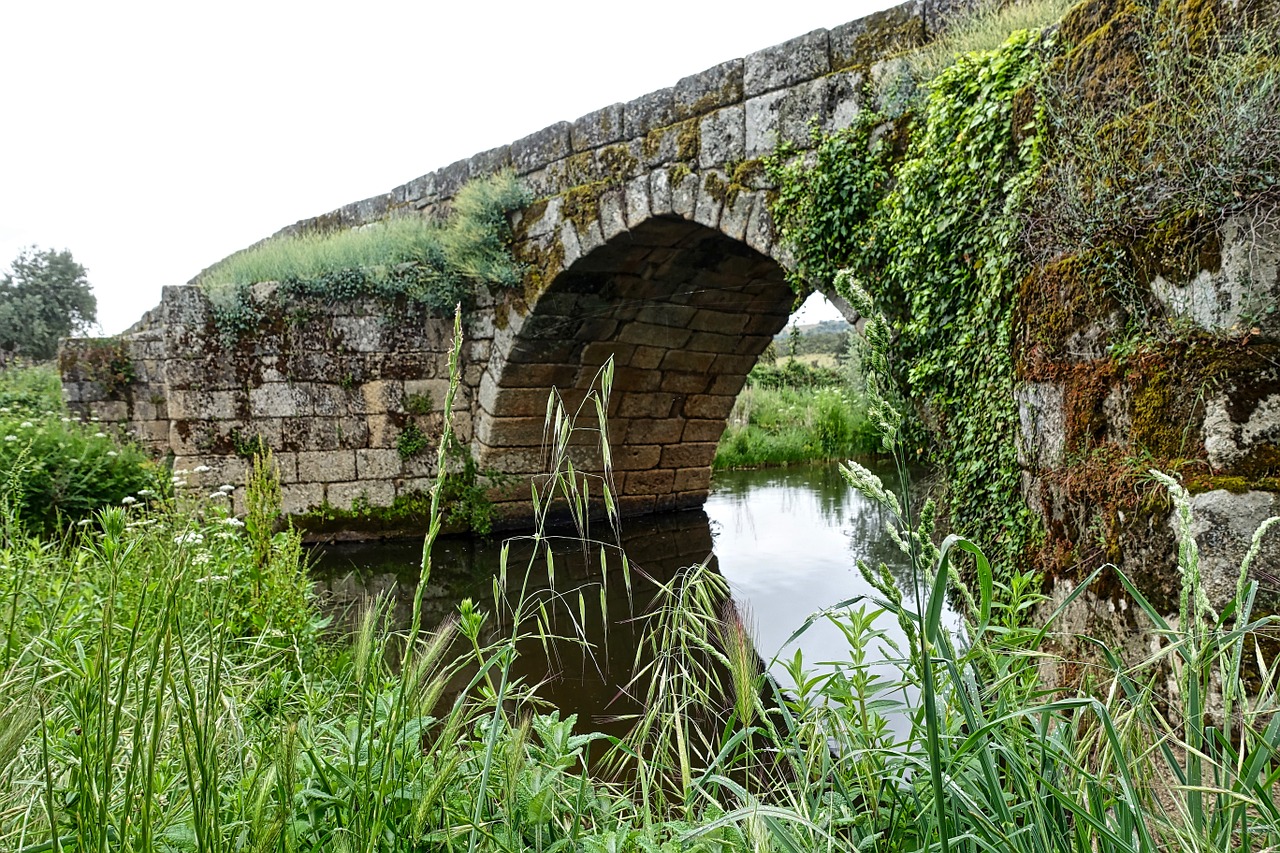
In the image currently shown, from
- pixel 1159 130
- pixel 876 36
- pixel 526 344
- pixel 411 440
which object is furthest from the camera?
pixel 411 440

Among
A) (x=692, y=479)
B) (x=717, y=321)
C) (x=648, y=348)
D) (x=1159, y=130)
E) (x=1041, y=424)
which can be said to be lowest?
(x=692, y=479)

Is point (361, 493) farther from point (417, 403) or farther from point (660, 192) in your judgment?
point (660, 192)

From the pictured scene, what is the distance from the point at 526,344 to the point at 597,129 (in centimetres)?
164

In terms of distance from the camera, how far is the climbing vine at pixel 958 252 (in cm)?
277

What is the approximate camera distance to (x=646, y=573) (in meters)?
3.27

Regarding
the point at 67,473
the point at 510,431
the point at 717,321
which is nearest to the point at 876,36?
the point at 717,321

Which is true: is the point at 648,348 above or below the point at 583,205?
below

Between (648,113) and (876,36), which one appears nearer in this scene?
(876,36)

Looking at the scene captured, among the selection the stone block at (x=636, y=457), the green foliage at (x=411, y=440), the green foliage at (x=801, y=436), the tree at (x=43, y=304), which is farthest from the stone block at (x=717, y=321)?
the tree at (x=43, y=304)

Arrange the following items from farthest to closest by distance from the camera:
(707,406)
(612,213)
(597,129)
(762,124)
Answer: (707,406)
(597,129)
(612,213)
(762,124)

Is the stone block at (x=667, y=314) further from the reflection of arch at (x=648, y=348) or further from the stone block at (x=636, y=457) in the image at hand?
the stone block at (x=636, y=457)

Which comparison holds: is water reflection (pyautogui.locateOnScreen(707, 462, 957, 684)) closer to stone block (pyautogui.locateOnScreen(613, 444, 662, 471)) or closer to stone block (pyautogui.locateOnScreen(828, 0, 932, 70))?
stone block (pyautogui.locateOnScreen(613, 444, 662, 471))

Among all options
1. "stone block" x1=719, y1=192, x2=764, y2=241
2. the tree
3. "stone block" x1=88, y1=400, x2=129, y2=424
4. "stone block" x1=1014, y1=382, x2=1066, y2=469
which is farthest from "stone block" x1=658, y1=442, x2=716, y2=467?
the tree

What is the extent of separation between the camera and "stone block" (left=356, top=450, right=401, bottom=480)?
634 centimetres
